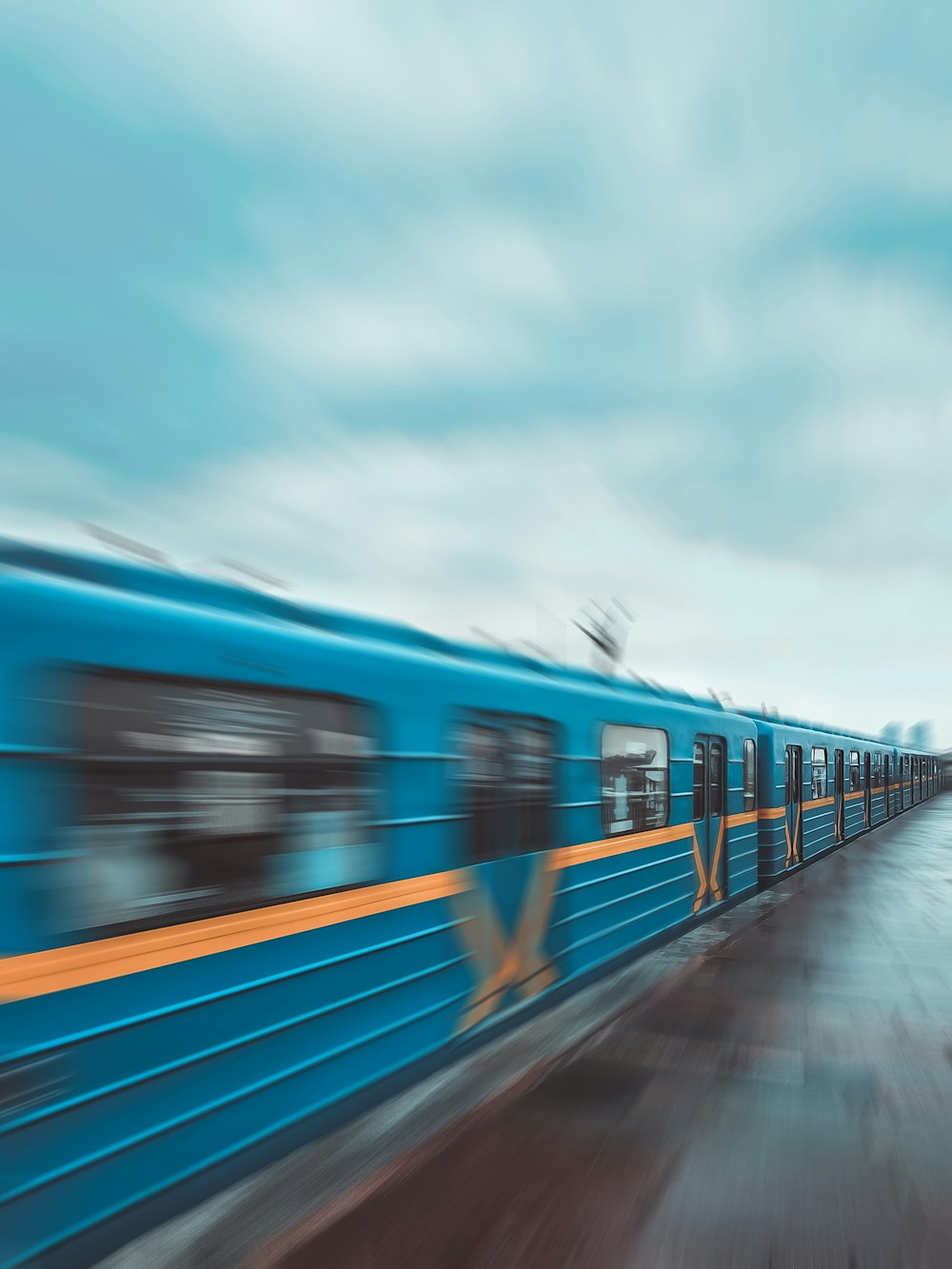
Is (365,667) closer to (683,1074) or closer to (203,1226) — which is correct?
(203,1226)

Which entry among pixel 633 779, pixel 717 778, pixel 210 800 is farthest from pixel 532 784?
pixel 717 778

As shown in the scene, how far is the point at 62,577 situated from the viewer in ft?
9.31

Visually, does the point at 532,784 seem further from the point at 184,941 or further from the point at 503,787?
the point at 184,941

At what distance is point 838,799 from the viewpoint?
54.0 ft

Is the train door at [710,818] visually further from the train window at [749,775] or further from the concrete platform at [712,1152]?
the concrete platform at [712,1152]

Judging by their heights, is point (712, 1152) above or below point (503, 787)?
below

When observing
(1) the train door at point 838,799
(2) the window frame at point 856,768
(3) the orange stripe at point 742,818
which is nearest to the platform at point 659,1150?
(3) the orange stripe at point 742,818

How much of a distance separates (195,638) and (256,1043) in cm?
156

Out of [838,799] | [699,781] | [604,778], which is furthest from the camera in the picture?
[838,799]

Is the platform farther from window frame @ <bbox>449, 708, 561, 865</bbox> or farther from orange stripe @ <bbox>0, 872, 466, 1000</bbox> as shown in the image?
window frame @ <bbox>449, 708, 561, 865</bbox>

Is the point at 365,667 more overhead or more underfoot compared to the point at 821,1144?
more overhead

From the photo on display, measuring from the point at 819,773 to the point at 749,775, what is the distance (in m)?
5.00

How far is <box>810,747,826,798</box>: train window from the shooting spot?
14.2 metres

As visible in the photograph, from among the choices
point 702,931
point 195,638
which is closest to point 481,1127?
point 195,638
